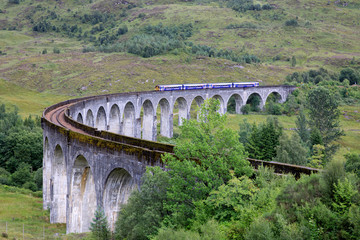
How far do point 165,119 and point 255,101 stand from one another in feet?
117

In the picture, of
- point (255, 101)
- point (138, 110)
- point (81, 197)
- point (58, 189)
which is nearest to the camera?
point (81, 197)

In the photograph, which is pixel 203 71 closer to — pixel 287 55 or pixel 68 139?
pixel 287 55

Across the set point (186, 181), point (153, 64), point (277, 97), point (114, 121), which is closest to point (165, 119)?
point (114, 121)

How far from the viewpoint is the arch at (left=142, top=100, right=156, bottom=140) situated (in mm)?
72562

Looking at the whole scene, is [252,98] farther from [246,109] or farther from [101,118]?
[101,118]

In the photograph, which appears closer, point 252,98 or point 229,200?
point 229,200

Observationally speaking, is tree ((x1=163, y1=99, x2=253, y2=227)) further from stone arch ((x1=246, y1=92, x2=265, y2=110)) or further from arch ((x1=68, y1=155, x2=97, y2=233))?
stone arch ((x1=246, y1=92, x2=265, y2=110))

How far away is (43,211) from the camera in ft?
128

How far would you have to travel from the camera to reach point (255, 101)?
104 m

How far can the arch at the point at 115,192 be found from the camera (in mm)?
26703

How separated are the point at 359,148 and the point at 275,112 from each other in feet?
105

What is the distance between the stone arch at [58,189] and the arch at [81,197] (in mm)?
5446

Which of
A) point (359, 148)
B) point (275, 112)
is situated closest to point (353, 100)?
point (275, 112)

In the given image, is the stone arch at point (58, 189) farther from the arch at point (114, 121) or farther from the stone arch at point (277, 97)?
the stone arch at point (277, 97)
